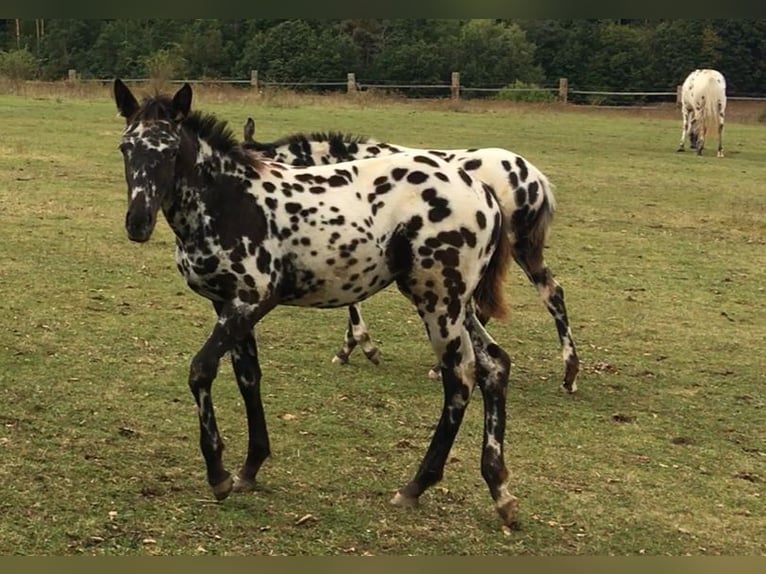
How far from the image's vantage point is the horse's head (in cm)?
360

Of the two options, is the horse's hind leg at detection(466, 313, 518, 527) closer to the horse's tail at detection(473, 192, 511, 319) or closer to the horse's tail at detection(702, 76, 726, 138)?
the horse's tail at detection(473, 192, 511, 319)

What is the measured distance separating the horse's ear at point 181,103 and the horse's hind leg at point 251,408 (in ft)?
3.27

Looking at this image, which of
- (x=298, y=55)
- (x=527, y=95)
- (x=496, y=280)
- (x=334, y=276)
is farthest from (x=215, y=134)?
(x=298, y=55)

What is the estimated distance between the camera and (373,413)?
5324 mm

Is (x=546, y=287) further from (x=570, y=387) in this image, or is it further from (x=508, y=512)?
(x=508, y=512)

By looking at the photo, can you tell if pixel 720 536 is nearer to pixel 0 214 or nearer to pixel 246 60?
pixel 0 214

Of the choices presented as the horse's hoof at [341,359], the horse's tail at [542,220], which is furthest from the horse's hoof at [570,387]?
the horse's hoof at [341,359]

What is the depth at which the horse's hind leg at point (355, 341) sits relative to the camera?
623 centimetres

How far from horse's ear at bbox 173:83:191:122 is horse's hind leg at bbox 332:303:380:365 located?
2.62 metres

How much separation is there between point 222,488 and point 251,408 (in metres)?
0.42

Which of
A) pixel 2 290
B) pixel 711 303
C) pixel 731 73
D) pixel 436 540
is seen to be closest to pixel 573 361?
pixel 436 540

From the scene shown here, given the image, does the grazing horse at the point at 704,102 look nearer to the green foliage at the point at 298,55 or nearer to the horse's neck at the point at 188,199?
the green foliage at the point at 298,55

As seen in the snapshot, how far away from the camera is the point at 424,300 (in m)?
3.98

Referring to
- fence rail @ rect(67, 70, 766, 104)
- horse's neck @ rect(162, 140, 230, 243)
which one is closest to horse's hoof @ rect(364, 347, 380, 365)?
horse's neck @ rect(162, 140, 230, 243)
